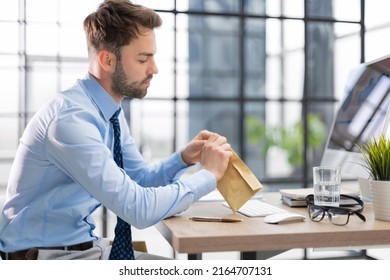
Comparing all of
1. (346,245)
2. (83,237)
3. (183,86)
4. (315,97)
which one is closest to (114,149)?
(83,237)

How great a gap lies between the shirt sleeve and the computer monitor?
0.71 metres

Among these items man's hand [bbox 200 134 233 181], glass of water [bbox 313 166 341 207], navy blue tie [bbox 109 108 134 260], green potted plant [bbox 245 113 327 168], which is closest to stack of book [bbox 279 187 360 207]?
glass of water [bbox 313 166 341 207]

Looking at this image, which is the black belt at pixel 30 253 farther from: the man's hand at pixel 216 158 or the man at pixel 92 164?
the man's hand at pixel 216 158

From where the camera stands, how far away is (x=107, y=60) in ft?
5.25

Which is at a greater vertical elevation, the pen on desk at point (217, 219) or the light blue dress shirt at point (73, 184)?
the light blue dress shirt at point (73, 184)

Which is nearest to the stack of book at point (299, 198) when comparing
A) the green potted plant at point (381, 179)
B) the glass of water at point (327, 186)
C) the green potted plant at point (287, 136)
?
the glass of water at point (327, 186)

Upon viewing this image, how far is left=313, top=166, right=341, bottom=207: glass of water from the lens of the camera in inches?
60.4

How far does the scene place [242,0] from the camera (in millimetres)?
3461

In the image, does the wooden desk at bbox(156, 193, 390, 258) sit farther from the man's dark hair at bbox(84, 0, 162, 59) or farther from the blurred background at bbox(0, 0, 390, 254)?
the blurred background at bbox(0, 0, 390, 254)

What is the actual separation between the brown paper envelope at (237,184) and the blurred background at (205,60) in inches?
73.3

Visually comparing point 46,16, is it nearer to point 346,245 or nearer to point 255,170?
point 255,170

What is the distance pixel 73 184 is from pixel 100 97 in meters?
0.30

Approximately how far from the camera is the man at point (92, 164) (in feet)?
4.38

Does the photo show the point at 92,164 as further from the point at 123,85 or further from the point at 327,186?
the point at 327,186
